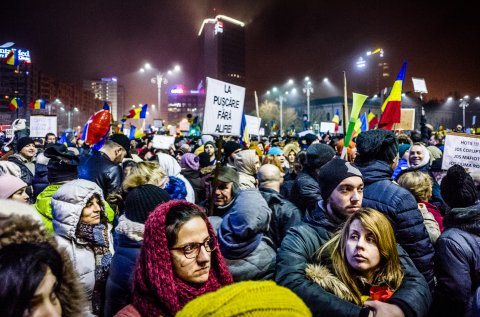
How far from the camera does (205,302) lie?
1230 mm

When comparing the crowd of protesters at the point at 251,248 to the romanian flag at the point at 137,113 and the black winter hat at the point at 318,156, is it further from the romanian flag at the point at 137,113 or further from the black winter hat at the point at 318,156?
the romanian flag at the point at 137,113

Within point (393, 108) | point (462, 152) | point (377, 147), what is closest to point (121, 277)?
point (377, 147)

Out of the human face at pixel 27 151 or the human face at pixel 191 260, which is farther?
the human face at pixel 27 151

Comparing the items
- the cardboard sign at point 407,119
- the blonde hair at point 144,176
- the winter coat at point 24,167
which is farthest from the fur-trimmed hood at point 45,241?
the cardboard sign at point 407,119

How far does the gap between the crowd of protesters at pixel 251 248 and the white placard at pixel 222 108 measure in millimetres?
937

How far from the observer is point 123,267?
2902mm

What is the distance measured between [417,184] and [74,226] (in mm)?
3772

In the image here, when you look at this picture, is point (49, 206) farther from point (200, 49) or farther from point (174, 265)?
point (200, 49)

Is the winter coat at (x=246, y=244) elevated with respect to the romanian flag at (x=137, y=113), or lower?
lower

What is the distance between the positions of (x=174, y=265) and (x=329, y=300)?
40.2 inches

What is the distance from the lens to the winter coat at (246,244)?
3.08 m

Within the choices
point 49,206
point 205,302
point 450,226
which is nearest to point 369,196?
point 450,226

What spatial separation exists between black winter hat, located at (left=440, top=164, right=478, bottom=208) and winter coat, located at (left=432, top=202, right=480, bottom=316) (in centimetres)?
14

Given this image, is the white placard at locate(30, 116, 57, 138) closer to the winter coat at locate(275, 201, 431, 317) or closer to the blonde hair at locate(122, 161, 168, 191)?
the blonde hair at locate(122, 161, 168, 191)
